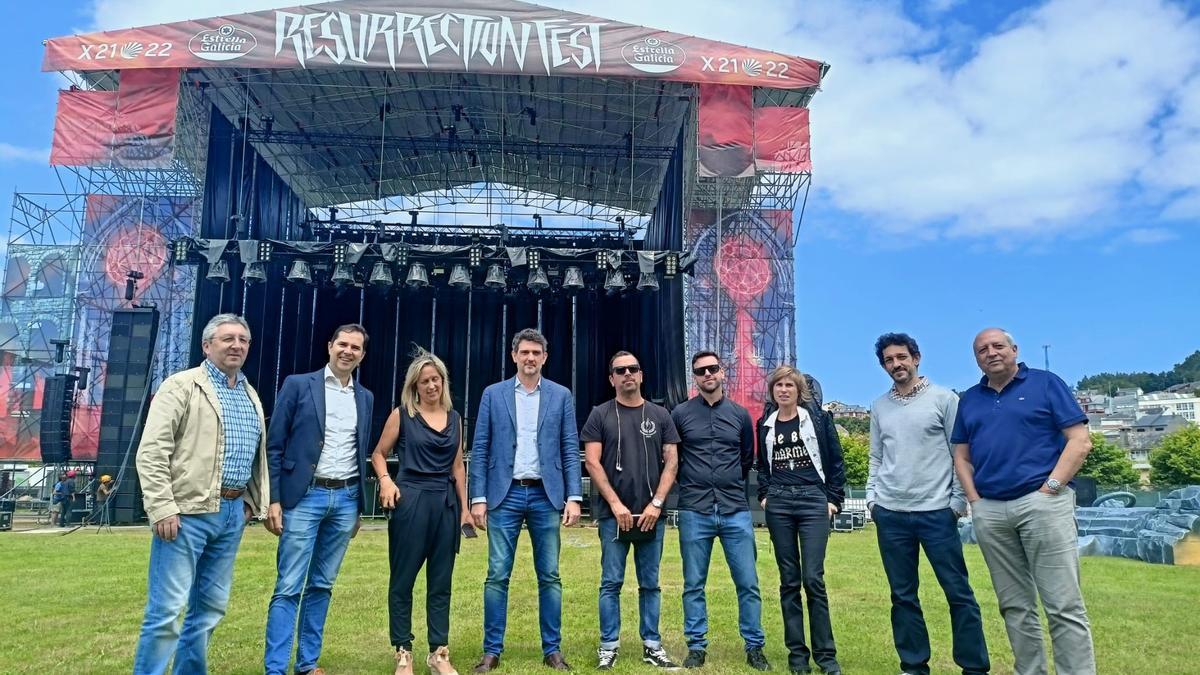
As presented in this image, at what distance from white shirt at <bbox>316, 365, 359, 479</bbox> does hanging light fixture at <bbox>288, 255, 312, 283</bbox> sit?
468 inches

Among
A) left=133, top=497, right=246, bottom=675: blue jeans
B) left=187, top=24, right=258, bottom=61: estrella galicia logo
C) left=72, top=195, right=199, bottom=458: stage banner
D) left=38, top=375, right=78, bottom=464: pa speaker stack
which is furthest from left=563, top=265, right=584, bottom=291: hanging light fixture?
left=133, top=497, right=246, bottom=675: blue jeans

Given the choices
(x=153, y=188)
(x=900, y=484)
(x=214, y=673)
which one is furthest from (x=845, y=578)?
(x=153, y=188)

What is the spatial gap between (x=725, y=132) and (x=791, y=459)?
12094 millimetres

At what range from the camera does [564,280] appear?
1522 cm

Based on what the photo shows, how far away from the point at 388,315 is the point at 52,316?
7811 mm

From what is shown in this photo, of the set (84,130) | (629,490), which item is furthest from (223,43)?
(629,490)

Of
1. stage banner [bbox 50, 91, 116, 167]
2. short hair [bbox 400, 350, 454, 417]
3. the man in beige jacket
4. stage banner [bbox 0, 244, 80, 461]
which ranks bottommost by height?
the man in beige jacket

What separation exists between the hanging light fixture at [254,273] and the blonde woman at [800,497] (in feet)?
41.4

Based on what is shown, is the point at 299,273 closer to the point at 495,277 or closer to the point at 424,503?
the point at 495,277

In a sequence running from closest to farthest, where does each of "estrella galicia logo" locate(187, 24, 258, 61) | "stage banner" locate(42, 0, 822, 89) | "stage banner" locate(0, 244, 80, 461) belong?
"estrella galicia logo" locate(187, 24, 258, 61), "stage banner" locate(42, 0, 822, 89), "stage banner" locate(0, 244, 80, 461)

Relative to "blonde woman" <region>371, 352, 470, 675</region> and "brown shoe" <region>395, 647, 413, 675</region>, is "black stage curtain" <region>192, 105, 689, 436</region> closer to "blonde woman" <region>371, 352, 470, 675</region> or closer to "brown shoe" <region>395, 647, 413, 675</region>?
"blonde woman" <region>371, 352, 470, 675</region>

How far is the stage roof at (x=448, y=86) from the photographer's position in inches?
547

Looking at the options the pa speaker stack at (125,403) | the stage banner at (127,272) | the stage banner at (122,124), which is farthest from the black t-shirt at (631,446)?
the stage banner at (127,272)

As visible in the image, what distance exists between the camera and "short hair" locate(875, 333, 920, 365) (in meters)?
3.53
